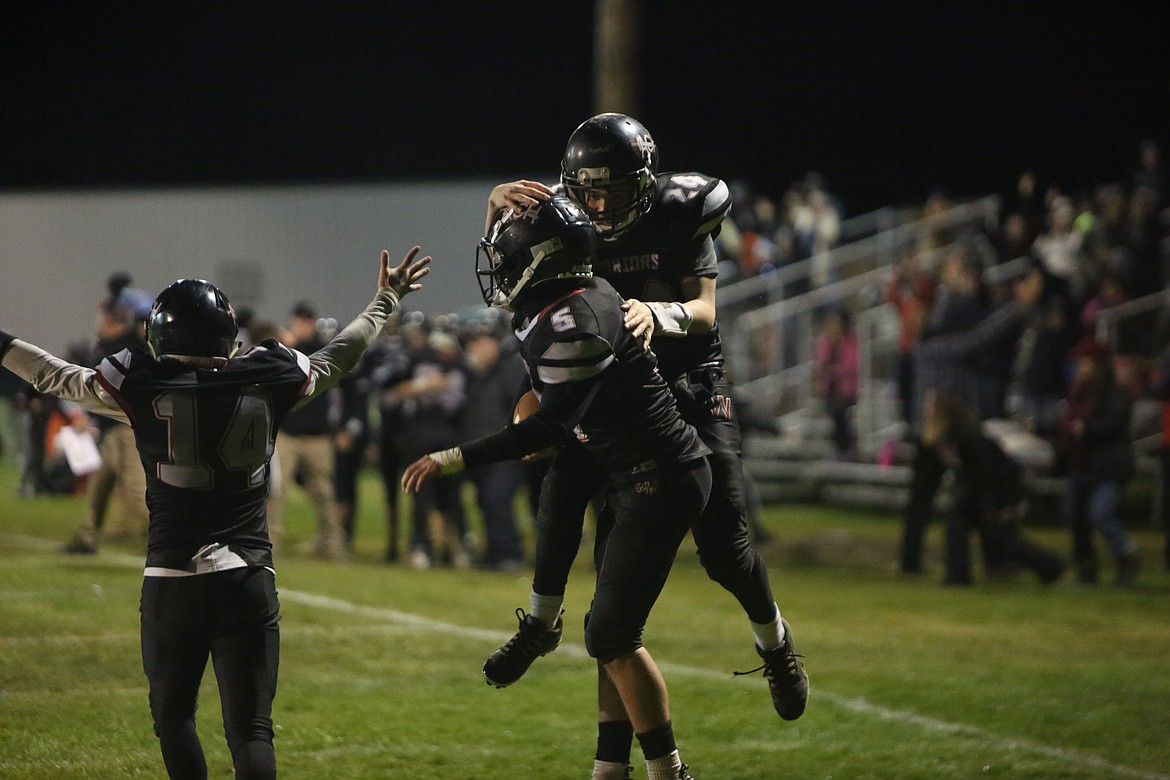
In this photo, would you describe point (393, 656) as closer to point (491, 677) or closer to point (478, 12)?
point (491, 677)

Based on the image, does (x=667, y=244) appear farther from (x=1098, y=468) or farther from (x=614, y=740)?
(x=1098, y=468)

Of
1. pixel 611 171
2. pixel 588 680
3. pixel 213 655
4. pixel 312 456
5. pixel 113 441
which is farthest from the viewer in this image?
pixel 312 456

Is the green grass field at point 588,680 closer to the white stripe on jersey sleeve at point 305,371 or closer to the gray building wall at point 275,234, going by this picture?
the white stripe on jersey sleeve at point 305,371

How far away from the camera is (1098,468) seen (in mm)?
12398

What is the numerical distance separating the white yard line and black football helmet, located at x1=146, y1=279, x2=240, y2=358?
13.9 feet

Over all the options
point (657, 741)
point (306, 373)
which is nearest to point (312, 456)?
Result: point (657, 741)

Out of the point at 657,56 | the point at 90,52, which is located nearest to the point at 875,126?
the point at 657,56

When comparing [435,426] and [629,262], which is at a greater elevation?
[629,262]

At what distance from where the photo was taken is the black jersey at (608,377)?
472 cm

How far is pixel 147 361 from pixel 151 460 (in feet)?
1.01

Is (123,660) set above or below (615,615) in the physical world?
below

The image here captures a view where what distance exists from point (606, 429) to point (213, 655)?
4.94ft

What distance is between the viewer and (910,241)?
19484mm

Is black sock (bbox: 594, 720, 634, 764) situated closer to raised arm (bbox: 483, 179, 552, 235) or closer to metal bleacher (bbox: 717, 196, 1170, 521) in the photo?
raised arm (bbox: 483, 179, 552, 235)
